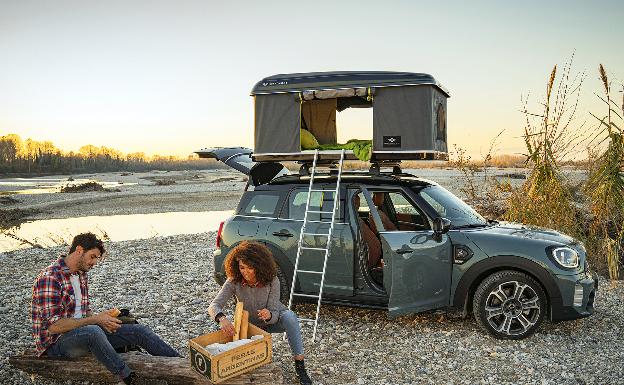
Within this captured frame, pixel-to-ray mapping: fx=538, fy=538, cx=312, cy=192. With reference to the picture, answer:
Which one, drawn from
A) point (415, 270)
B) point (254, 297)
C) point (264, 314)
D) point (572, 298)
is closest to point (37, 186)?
point (415, 270)

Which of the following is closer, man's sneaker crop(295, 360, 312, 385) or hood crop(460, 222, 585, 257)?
man's sneaker crop(295, 360, 312, 385)

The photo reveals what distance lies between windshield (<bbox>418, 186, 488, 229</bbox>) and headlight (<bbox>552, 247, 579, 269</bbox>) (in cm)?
99

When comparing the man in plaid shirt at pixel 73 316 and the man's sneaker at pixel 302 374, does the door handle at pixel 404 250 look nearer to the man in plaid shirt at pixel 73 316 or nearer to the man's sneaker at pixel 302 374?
the man's sneaker at pixel 302 374

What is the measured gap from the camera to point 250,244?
16.1ft

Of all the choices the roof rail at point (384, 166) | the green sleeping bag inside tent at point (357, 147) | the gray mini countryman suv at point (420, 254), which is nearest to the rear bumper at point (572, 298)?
the gray mini countryman suv at point (420, 254)

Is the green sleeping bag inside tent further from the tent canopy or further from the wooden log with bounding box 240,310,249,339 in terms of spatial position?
the wooden log with bounding box 240,310,249,339

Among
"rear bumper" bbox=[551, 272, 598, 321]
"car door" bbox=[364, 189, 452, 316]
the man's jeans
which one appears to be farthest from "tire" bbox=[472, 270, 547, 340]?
the man's jeans

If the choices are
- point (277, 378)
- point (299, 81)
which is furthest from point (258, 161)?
point (277, 378)

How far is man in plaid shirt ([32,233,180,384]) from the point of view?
4.58m

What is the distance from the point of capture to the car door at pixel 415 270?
6207mm

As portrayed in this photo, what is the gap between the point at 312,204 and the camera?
7.07m

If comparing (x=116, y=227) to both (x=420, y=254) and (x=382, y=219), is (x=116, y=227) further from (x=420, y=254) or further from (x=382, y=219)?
(x=420, y=254)

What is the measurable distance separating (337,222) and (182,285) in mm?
4073

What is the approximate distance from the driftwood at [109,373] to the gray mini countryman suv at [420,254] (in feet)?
7.35
